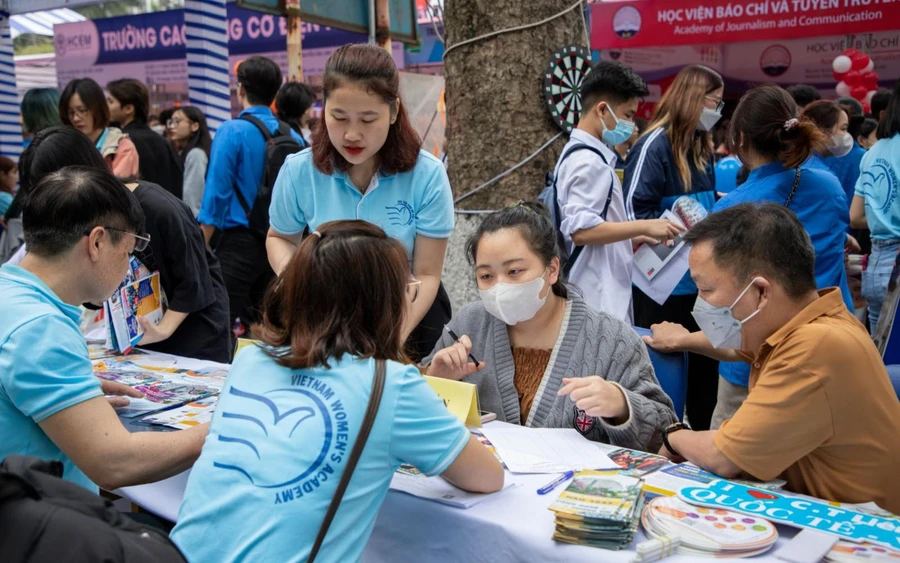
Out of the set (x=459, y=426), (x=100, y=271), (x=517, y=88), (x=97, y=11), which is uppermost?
(x=97, y=11)

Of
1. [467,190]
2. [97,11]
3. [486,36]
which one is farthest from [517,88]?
[97,11]

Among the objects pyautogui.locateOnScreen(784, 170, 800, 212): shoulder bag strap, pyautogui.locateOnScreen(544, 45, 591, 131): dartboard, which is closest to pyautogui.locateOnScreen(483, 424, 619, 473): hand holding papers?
pyautogui.locateOnScreen(784, 170, 800, 212): shoulder bag strap

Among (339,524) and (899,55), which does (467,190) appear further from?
(899,55)

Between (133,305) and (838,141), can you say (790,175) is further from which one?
(133,305)

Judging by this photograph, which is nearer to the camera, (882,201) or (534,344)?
(534,344)

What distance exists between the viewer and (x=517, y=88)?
13.5 ft

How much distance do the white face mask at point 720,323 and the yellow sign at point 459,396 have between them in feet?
1.85

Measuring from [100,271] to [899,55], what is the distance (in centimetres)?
831

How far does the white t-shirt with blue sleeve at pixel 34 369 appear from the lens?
1705 millimetres

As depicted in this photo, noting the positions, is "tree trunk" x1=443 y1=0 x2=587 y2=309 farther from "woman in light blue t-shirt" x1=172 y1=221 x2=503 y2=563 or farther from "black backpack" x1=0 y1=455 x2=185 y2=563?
"black backpack" x1=0 y1=455 x2=185 y2=563

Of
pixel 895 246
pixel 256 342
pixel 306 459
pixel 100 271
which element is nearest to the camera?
pixel 306 459

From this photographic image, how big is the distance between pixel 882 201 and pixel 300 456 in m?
3.48

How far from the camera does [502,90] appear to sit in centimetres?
414

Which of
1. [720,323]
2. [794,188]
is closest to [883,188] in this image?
[794,188]
